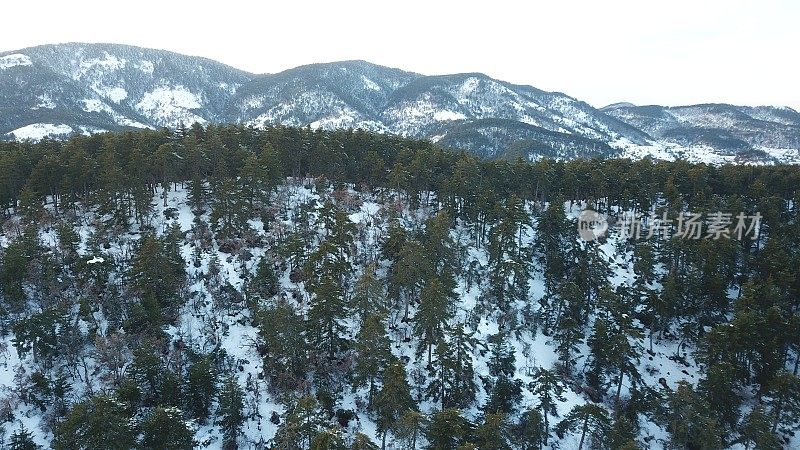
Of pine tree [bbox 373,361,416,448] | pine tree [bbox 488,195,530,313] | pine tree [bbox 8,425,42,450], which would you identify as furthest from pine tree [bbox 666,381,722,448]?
pine tree [bbox 8,425,42,450]

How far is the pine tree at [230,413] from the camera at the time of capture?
37600 mm

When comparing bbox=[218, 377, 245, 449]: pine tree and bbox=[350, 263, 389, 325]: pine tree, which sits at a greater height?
bbox=[350, 263, 389, 325]: pine tree

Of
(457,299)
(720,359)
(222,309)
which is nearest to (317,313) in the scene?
(222,309)

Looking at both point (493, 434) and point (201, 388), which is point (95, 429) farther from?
point (493, 434)

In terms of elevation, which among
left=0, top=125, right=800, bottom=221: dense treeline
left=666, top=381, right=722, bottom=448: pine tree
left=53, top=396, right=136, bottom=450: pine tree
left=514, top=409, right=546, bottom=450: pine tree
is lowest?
left=514, top=409, right=546, bottom=450: pine tree

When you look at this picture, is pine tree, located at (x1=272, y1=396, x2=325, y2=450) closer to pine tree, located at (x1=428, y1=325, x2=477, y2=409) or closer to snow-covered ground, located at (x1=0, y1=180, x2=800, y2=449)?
snow-covered ground, located at (x1=0, y1=180, x2=800, y2=449)

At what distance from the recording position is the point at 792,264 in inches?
2330

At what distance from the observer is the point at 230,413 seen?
3772 centimetres

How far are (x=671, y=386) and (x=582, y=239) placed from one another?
27628 millimetres

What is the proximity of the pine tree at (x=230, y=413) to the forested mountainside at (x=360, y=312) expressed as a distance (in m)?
0.18

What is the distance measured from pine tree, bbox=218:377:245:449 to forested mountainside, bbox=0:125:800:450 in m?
0.18

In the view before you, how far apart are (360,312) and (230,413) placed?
16.5 metres

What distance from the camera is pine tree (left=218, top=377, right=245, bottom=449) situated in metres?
37.6

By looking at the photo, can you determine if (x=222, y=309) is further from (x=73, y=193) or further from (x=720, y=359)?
(x=720, y=359)
